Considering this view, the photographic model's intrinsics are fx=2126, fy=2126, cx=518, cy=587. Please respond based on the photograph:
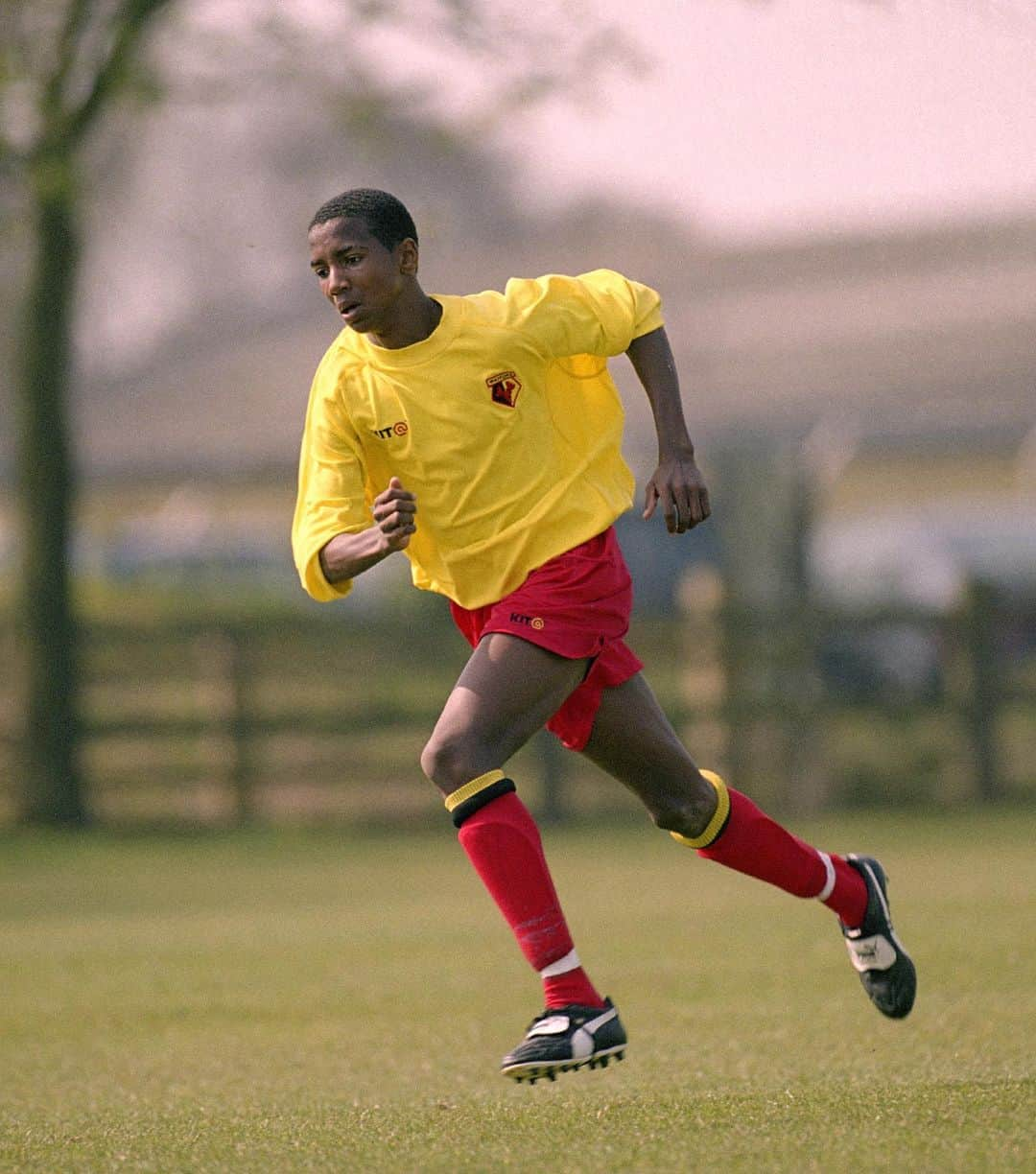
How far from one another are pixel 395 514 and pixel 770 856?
1716 mm

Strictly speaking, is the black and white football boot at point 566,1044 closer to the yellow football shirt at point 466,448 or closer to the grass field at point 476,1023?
the grass field at point 476,1023

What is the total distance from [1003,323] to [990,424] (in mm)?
2708

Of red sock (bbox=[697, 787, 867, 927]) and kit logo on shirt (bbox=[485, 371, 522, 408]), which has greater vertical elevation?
kit logo on shirt (bbox=[485, 371, 522, 408])

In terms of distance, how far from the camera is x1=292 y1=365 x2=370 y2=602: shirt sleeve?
541cm

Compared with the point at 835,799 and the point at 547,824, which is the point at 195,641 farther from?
the point at 835,799

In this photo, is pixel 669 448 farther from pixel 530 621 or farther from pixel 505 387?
pixel 530 621

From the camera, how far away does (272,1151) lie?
456cm

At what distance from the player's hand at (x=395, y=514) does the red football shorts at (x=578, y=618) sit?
0.59 m

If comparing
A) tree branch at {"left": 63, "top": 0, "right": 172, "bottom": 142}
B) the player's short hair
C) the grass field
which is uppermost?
tree branch at {"left": 63, "top": 0, "right": 172, "bottom": 142}

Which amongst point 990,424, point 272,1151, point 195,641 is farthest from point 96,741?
point 272,1151

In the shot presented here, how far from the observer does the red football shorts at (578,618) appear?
5438mm

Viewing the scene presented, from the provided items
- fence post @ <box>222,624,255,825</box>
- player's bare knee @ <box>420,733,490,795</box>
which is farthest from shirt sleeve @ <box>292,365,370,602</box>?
fence post @ <box>222,624,255,825</box>

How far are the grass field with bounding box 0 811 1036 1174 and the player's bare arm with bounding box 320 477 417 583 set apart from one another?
4.35 feet

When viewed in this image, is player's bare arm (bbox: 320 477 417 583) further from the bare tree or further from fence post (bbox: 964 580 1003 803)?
fence post (bbox: 964 580 1003 803)
